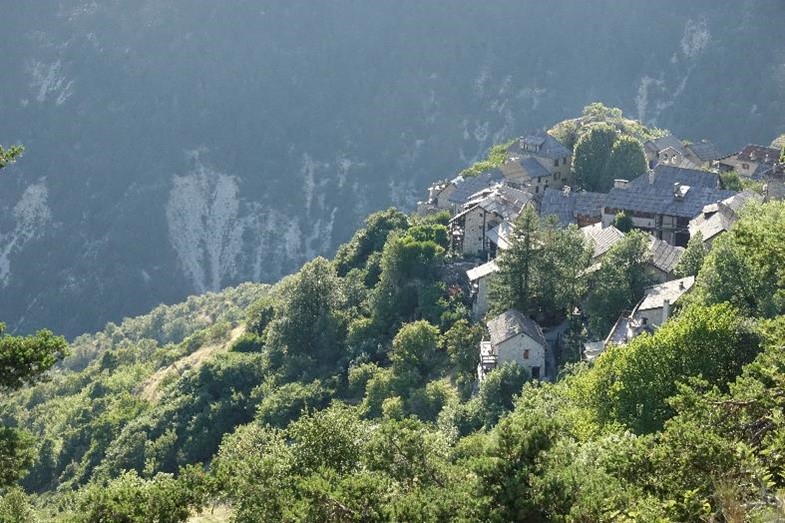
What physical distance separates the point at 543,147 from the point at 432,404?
35255 mm

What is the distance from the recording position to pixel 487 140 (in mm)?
199125

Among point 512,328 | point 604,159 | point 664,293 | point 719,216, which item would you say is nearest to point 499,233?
point 512,328

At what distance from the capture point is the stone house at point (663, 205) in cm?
6519

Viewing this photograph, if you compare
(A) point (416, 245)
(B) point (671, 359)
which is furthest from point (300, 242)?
(B) point (671, 359)

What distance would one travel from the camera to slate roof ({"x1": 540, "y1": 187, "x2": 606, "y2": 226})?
68375 mm

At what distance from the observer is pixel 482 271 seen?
60.4m

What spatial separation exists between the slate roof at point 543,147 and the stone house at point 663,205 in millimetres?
11137

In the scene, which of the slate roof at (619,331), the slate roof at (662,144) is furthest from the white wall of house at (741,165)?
the slate roof at (619,331)

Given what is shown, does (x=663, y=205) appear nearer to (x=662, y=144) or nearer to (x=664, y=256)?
(x=664, y=256)

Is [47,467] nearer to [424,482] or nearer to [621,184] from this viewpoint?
[621,184]

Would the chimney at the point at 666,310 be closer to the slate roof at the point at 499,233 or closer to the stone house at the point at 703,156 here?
the slate roof at the point at 499,233

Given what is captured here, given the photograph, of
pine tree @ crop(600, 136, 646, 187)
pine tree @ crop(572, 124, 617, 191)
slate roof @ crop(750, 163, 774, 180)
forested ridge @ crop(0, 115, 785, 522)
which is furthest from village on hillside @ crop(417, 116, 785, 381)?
forested ridge @ crop(0, 115, 785, 522)

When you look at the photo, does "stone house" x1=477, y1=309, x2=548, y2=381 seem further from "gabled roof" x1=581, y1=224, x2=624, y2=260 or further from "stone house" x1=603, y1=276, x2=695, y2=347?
"gabled roof" x1=581, y1=224, x2=624, y2=260

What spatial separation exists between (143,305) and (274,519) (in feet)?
560
